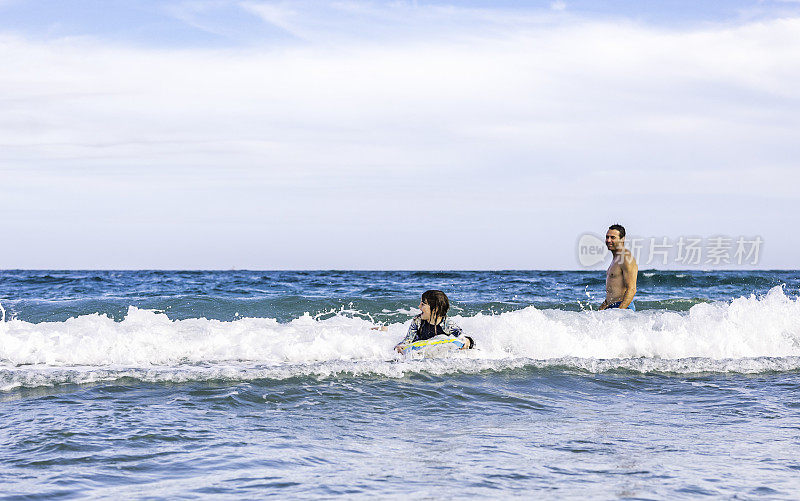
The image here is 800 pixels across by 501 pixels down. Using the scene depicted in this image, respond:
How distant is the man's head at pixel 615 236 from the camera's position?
9.48m

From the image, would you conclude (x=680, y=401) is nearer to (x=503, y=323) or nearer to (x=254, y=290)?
(x=503, y=323)

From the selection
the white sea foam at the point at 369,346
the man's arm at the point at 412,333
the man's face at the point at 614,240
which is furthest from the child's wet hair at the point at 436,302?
the man's face at the point at 614,240

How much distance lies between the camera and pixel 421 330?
800 centimetres

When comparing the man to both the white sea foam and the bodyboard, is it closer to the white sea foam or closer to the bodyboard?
the white sea foam

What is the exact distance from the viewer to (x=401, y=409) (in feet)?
20.0

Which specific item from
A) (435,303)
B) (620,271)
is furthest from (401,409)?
(620,271)

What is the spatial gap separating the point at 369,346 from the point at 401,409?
3.09 meters

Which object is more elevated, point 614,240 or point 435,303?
point 614,240

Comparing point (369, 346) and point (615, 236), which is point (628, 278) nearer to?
point (615, 236)

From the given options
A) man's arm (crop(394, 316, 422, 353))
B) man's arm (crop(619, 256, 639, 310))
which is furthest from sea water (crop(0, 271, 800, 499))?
man's arm (crop(619, 256, 639, 310))

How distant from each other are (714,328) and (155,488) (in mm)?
8387

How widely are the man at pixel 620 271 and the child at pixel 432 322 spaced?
2583mm

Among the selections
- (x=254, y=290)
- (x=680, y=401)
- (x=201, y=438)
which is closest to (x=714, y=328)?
(x=680, y=401)

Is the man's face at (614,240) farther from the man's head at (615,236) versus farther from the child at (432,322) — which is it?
the child at (432,322)
